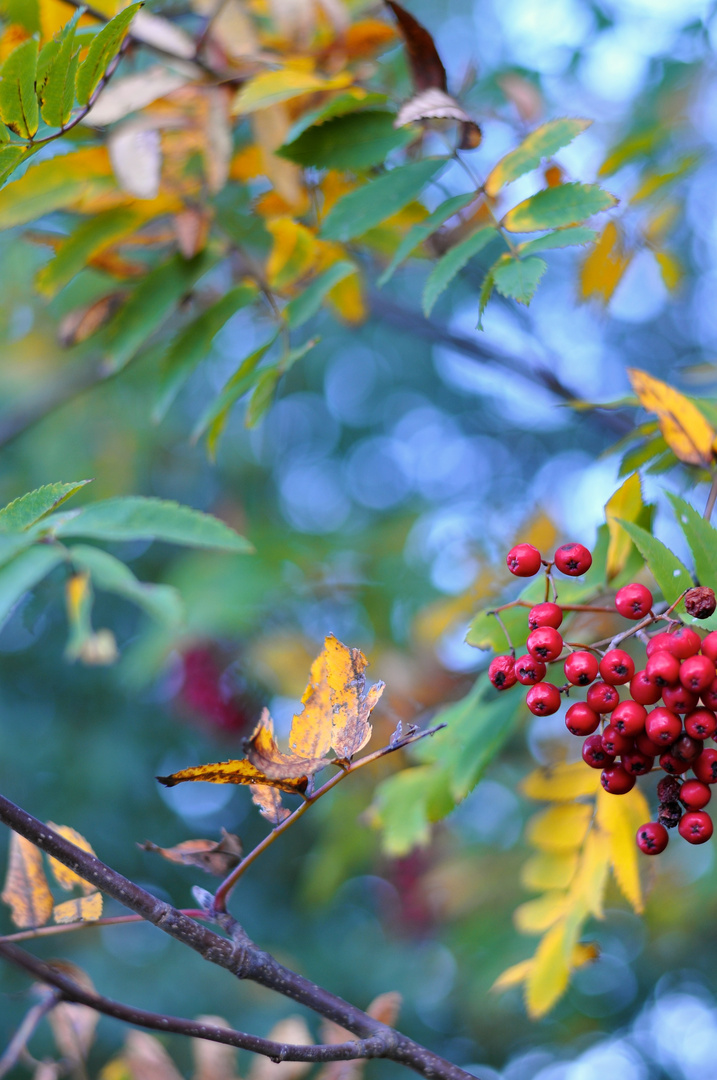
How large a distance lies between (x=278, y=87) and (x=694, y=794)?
91cm

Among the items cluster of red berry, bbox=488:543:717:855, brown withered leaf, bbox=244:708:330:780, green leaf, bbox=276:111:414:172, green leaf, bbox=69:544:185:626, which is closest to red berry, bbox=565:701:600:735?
cluster of red berry, bbox=488:543:717:855

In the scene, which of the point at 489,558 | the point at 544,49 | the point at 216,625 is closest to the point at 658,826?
the point at 489,558

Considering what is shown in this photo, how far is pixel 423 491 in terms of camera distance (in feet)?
15.3

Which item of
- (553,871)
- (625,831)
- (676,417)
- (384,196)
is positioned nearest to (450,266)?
(384,196)

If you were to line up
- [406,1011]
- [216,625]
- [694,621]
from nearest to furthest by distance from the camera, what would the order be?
1. [694,621]
2. [216,625]
3. [406,1011]

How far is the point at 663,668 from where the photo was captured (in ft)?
2.24

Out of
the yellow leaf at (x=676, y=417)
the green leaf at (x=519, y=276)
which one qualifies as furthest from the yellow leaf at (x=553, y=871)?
the green leaf at (x=519, y=276)

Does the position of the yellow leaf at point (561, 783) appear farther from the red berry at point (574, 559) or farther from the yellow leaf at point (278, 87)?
the yellow leaf at point (278, 87)

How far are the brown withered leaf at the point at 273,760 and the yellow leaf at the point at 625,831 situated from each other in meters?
0.55

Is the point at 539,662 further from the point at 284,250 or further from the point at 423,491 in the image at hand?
the point at 423,491

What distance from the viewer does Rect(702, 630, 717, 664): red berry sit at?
67 cm

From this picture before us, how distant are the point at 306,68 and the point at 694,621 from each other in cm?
90

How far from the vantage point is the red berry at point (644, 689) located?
2.30 feet

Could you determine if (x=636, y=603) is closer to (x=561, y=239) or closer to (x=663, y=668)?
(x=663, y=668)
